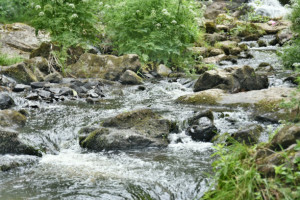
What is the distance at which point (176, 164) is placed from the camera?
5.11 meters

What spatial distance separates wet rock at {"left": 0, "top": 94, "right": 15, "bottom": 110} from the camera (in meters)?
8.04

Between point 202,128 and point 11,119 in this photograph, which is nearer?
point 202,128

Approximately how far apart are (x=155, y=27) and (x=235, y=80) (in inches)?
170

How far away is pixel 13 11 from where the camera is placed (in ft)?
61.0

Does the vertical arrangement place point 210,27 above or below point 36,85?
above

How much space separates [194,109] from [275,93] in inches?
73.4

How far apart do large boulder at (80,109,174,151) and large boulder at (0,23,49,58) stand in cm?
679

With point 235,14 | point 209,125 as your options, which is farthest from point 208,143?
point 235,14

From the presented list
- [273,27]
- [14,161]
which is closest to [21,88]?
[14,161]

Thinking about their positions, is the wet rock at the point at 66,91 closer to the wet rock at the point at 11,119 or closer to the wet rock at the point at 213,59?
the wet rock at the point at 11,119

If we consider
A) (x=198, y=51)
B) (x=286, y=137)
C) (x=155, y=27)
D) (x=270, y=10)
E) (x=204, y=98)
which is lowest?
(x=204, y=98)

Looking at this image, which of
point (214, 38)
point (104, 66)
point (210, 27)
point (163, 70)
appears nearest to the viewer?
point (104, 66)

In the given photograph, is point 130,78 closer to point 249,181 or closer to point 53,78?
point 53,78

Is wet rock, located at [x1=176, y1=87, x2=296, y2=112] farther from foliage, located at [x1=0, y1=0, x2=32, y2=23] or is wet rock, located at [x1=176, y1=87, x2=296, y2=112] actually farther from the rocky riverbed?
foliage, located at [x1=0, y1=0, x2=32, y2=23]
